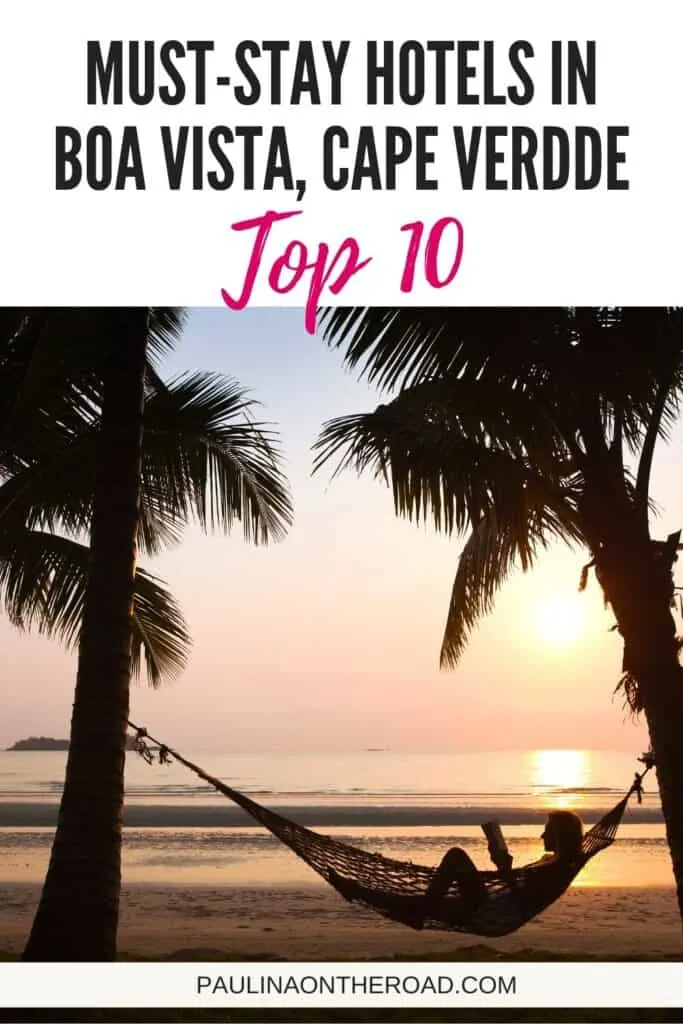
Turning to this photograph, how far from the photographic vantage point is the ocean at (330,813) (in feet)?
58.0

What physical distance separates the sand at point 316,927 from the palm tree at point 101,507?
9.85ft

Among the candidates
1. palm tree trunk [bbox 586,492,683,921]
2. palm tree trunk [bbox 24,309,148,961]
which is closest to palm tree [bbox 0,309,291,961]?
palm tree trunk [bbox 24,309,148,961]

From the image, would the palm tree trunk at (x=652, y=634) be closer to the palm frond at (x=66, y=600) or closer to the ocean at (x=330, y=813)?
the palm frond at (x=66, y=600)

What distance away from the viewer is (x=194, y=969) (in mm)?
4398

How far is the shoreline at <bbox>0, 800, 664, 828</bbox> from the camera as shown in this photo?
23312mm

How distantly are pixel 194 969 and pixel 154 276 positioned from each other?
2535 mm

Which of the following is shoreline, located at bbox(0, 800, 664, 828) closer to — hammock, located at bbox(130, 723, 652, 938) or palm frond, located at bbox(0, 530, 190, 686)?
palm frond, located at bbox(0, 530, 190, 686)

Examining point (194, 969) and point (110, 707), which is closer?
point (194, 969)

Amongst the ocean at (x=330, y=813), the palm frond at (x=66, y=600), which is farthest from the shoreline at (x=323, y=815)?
the palm frond at (x=66, y=600)

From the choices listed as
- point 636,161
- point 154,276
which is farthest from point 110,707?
point 636,161

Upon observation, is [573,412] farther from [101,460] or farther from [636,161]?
[101,460]

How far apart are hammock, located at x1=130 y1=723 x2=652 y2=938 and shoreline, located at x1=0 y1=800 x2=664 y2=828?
58.1 feet

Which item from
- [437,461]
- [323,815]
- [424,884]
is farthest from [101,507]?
[323,815]

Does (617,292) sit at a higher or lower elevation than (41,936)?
higher
